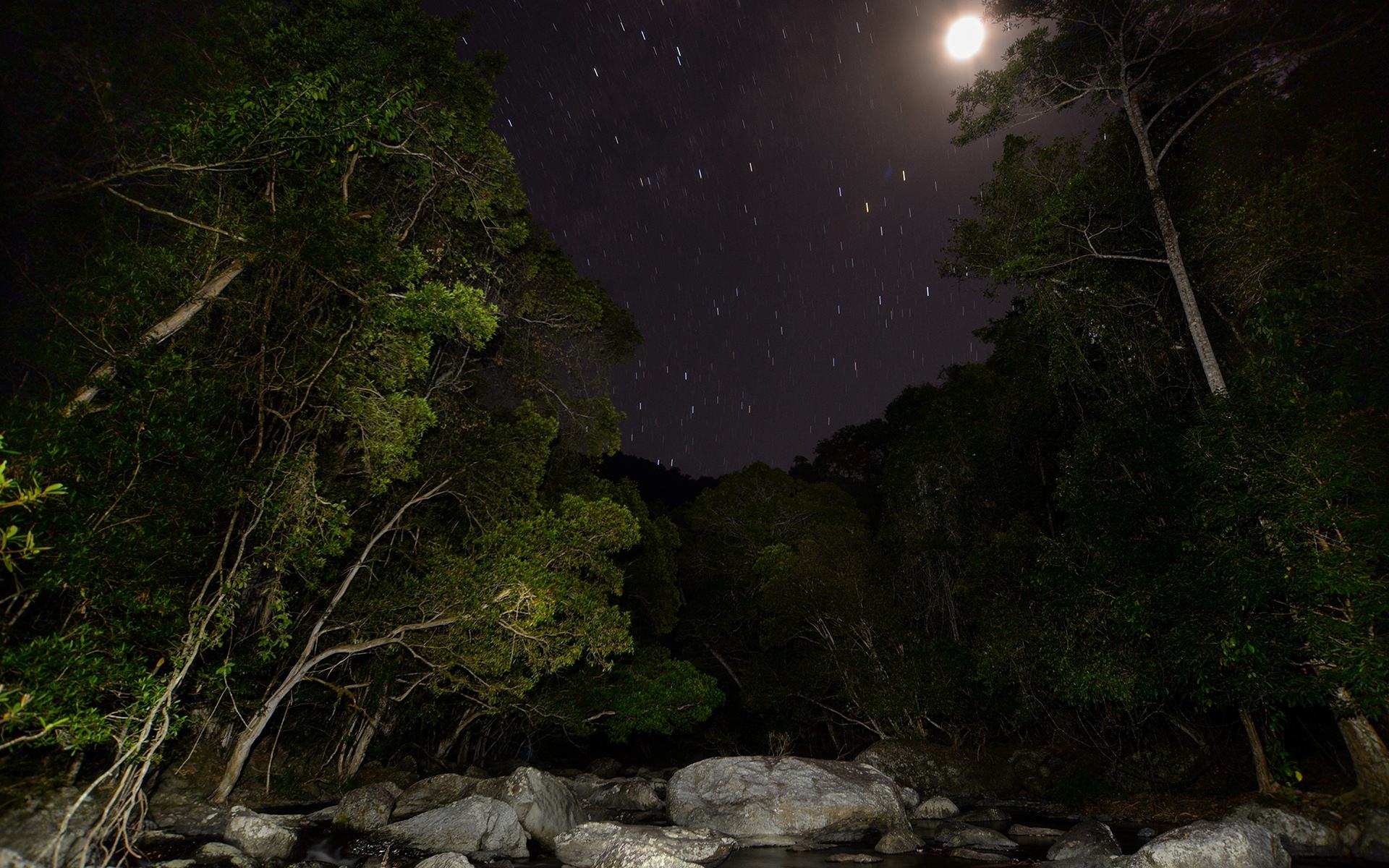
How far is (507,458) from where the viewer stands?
48.6 feet

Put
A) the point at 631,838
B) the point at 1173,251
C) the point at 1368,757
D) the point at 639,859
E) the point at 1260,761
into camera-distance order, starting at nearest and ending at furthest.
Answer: the point at 639,859, the point at 1368,757, the point at 631,838, the point at 1173,251, the point at 1260,761

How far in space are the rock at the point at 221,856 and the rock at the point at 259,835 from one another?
31cm

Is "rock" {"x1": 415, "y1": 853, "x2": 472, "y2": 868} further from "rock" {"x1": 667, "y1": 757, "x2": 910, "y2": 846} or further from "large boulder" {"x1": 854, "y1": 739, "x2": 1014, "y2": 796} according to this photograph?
"large boulder" {"x1": 854, "y1": 739, "x2": 1014, "y2": 796}

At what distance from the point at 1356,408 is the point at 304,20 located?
1695cm

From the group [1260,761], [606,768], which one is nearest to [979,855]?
[1260,761]

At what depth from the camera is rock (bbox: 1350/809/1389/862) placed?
9141 millimetres

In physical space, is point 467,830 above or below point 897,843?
above

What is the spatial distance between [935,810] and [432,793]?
11.3m

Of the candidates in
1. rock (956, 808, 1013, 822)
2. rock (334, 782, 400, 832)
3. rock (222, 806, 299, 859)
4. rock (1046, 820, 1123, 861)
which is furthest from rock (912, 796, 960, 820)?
rock (222, 806, 299, 859)

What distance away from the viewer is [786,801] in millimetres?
13656

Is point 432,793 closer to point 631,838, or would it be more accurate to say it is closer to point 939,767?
point 631,838

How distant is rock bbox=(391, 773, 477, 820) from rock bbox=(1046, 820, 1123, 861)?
10685 mm

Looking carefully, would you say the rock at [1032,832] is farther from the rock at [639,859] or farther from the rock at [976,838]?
the rock at [639,859]

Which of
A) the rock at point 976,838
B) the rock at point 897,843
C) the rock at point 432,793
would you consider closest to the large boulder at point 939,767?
the rock at point 976,838
